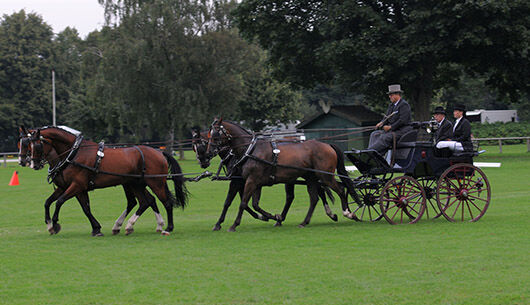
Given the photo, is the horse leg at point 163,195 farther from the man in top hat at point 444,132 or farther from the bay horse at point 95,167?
the man in top hat at point 444,132

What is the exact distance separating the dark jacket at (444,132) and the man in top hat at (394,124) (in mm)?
765

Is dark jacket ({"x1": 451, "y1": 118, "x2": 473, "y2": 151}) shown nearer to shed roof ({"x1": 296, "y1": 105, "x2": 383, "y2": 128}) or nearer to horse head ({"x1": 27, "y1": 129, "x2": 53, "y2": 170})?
horse head ({"x1": 27, "y1": 129, "x2": 53, "y2": 170})

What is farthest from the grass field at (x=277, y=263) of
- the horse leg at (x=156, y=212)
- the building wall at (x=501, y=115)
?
the building wall at (x=501, y=115)

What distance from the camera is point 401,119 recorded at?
13.3 meters

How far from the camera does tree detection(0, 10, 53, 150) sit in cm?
7043

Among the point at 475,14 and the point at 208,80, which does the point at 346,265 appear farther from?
the point at 208,80

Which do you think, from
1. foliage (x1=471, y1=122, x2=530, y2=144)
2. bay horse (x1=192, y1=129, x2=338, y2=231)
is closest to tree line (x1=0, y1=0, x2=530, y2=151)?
foliage (x1=471, y1=122, x2=530, y2=144)

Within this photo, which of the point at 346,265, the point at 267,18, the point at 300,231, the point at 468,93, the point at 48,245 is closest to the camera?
the point at 346,265

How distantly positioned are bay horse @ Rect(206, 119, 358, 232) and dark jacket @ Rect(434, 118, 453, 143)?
198 centimetres

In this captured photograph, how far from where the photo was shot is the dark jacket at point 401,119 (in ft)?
43.7

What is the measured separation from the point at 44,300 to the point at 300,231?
5.99 meters

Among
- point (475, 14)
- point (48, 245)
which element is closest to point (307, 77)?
point (475, 14)

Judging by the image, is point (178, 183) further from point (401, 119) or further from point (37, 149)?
point (401, 119)

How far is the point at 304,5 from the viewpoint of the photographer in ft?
118
